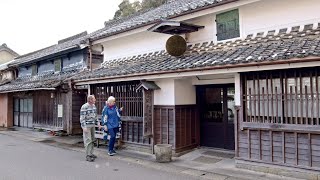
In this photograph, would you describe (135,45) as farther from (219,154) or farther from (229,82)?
(219,154)

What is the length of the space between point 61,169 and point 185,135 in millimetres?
4339

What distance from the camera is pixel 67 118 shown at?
1641 cm

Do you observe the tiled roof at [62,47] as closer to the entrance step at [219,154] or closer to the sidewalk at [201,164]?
the sidewalk at [201,164]

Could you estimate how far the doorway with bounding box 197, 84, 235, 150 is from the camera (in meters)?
10.5

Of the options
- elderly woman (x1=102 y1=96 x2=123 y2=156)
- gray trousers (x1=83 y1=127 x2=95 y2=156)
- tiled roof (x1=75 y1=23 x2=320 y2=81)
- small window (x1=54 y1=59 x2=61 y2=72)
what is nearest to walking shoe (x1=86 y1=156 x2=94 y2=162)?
gray trousers (x1=83 y1=127 x2=95 y2=156)

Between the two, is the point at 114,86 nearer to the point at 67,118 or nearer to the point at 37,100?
the point at 67,118

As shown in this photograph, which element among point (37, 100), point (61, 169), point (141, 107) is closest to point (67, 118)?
point (37, 100)

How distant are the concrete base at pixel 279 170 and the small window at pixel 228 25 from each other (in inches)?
168

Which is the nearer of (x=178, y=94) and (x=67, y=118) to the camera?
(x=178, y=94)

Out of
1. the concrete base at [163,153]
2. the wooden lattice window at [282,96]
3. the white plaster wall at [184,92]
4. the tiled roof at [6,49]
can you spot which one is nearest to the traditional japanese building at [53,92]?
the white plaster wall at [184,92]

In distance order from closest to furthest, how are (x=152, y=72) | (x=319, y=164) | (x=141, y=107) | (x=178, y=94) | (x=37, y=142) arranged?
1. (x=319, y=164)
2. (x=152, y=72)
3. (x=178, y=94)
4. (x=141, y=107)
5. (x=37, y=142)

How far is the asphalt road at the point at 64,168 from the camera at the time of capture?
26.0 ft

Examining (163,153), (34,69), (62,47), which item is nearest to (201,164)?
(163,153)

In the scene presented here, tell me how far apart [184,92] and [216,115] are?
151cm
